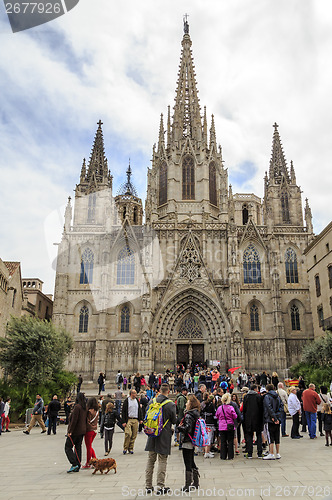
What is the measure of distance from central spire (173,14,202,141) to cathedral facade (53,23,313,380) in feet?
13.4

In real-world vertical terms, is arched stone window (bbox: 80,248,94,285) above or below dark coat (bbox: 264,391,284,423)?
above

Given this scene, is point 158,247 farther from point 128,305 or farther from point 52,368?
point 52,368

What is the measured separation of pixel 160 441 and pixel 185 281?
3007cm

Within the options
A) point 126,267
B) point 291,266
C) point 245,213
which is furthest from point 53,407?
point 245,213

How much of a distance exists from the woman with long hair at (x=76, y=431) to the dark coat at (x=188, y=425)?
2190 mm

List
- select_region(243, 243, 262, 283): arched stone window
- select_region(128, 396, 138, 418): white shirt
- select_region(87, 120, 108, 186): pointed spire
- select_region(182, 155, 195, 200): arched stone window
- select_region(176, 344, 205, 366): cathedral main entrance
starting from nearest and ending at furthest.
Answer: select_region(128, 396, 138, 418): white shirt < select_region(176, 344, 205, 366): cathedral main entrance < select_region(243, 243, 262, 283): arched stone window < select_region(182, 155, 195, 200): arched stone window < select_region(87, 120, 108, 186): pointed spire

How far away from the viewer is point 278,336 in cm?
3512

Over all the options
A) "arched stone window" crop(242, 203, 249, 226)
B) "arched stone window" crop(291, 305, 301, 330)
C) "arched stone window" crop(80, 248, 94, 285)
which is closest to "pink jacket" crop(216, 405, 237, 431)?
"arched stone window" crop(291, 305, 301, 330)

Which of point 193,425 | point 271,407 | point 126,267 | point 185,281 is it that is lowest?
point 193,425

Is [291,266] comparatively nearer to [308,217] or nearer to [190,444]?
[308,217]

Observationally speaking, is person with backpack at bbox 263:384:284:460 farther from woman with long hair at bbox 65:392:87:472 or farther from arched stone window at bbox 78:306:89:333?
arched stone window at bbox 78:306:89:333

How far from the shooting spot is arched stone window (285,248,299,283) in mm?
38375

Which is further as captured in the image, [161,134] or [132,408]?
[161,134]

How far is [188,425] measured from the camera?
23.4 feet
